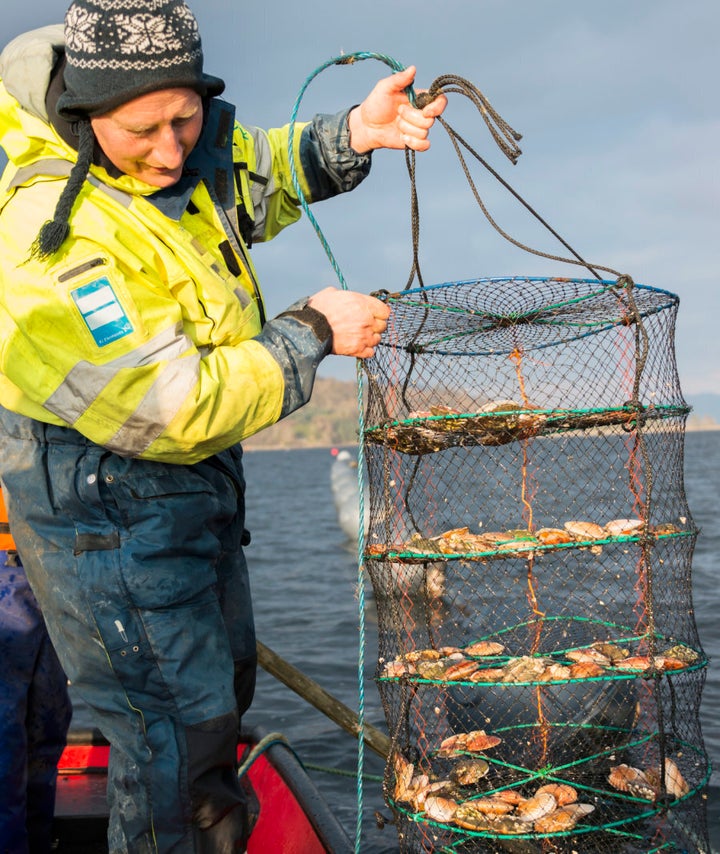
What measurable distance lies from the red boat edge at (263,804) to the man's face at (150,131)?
2.73 metres

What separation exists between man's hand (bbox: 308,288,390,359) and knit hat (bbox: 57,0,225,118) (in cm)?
80

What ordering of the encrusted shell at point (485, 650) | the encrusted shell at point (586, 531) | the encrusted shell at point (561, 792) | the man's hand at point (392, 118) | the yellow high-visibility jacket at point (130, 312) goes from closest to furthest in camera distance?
the yellow high-visibility jacket at point (130, 312), the man's hand at point (392, 118), the encrusted shell at point (586, 531), the encrusted shell at point (561, 792), the encrusted shell at point (485, 650)

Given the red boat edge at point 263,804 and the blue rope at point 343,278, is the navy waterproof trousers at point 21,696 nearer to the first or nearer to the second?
the red boat edge at point 263,804

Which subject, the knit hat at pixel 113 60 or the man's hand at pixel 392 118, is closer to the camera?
the knit hat at pixel 113 60

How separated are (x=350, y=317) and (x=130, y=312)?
2.50 feet

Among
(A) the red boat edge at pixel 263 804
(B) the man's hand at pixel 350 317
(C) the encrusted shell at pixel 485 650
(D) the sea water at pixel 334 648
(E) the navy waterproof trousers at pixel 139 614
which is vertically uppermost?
(B) the man's hand at pixel 350 317

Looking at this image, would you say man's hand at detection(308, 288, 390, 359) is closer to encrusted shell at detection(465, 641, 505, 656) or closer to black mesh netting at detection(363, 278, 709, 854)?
black mesh netting at detection(363, 278, 709, 854)

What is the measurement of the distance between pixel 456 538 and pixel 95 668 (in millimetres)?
1662

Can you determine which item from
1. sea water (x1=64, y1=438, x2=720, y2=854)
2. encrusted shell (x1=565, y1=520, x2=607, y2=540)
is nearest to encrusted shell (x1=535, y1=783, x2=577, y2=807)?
sea water (x1=64, y1=438, x2=720, y2=854)

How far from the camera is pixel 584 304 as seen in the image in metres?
4.02

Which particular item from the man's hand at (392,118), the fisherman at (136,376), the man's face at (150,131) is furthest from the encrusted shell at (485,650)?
the man's face at (150,131)

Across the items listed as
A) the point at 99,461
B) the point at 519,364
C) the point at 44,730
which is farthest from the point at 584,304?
the point at 44,730

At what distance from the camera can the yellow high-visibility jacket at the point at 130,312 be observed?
246 cm

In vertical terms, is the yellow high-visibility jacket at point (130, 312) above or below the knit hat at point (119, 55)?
below
